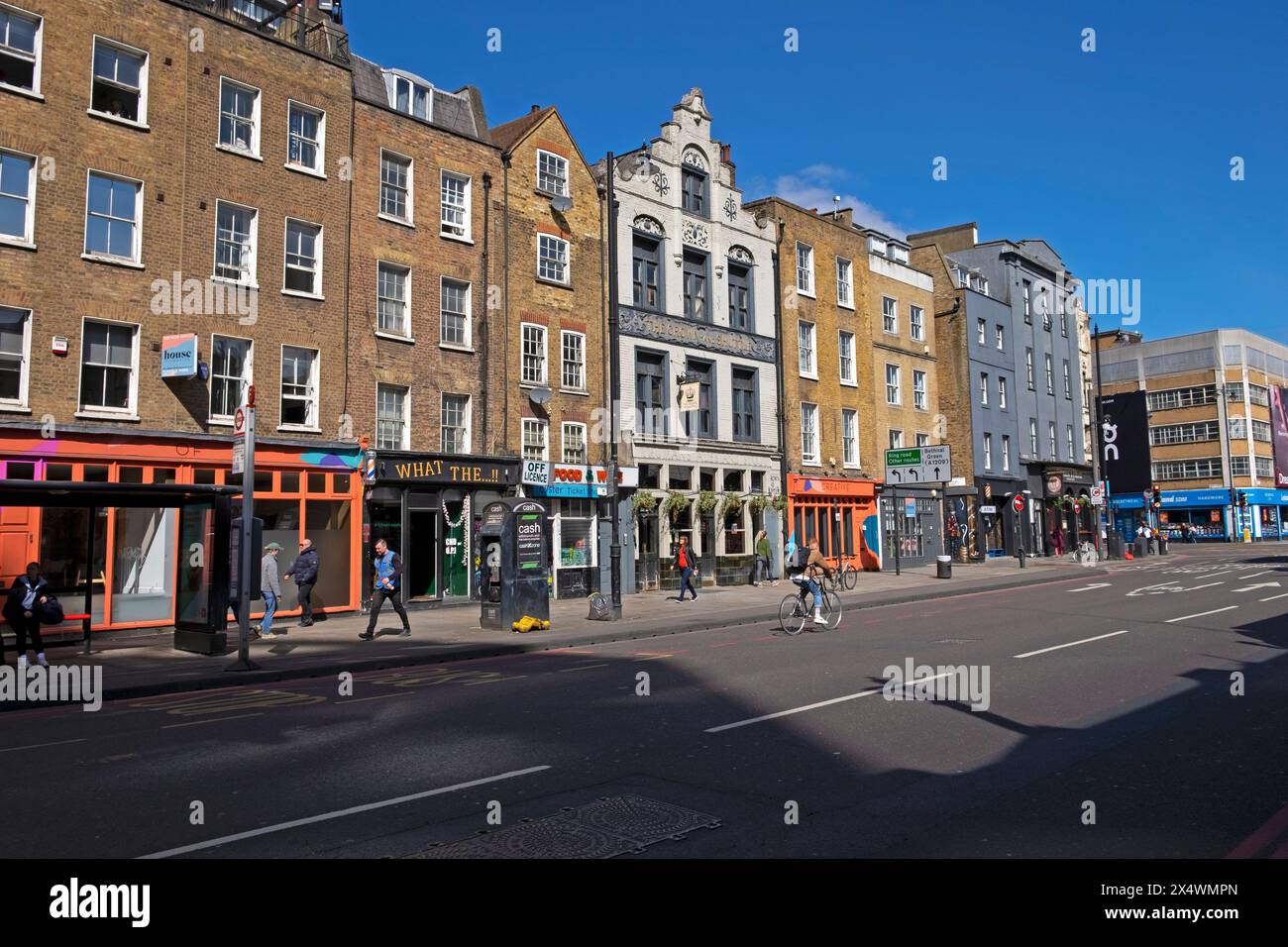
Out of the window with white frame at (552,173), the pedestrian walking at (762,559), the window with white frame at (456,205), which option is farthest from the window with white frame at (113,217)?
the pedestrian walking at (762,559)

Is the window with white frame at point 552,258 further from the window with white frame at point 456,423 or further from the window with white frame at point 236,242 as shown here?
the window with white frame at point 236,242

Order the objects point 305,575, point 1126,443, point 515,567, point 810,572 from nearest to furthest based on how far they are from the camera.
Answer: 1. point 810,572
2. point 515,567
3. point 305,575
4. point 1126,443

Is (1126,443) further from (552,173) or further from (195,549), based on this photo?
(195,549)

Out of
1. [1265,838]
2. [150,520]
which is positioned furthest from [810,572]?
[150,520]

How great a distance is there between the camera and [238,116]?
21906 millimetres

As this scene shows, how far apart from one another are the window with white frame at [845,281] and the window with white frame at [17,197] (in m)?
29.1

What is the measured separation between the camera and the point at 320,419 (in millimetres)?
22578

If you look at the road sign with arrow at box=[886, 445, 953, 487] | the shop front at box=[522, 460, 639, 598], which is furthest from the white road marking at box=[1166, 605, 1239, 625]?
the road sign with arrow at box=[886, 445, 953, 487]

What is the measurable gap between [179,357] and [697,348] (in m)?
17.4

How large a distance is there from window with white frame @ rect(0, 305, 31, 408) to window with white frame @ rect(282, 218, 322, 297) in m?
5.66

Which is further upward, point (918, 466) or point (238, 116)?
point (238, 116)

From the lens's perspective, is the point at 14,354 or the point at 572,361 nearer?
the point at 14,354

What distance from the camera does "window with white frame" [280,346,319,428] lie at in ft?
72.8

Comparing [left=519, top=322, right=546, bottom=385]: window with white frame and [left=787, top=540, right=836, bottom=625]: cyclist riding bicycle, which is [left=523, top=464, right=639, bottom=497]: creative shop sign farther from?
[left=787, top=540, right=836, bottom=625]: cyclist riding bicycle
